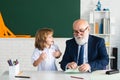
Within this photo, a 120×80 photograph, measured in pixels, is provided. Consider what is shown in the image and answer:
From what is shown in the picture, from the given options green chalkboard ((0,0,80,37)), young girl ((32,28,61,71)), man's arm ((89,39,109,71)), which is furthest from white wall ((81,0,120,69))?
man's arm ((89,39,109,71))

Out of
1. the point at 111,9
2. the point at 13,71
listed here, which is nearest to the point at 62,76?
the point at 13,71

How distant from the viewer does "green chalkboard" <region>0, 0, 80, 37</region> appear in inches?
239

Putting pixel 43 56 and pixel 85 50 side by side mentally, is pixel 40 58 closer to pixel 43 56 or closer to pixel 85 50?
pixel 43 56

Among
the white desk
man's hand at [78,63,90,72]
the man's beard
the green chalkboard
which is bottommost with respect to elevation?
the white desk

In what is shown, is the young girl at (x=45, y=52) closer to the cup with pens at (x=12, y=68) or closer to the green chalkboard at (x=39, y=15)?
the cup with pens at (x=12, y=68)

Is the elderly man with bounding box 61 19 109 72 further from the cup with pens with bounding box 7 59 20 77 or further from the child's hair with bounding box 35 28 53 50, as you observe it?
the cup with pens with bounding box 7 59 20 77

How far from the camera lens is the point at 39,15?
6133 millimetres

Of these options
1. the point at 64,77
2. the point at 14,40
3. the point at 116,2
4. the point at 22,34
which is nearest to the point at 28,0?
the point at 22,34

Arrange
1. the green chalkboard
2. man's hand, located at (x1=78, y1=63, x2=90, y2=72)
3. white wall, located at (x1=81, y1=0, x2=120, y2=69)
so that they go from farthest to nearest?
white wall, located at (x1=81, y1=0, x2=120, y2=69), the green chalkboard, man's hand, located at (x1=78, y1=63, x2=90, y2=72)

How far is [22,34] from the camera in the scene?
239 inches

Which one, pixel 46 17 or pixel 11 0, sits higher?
pixel 11 0

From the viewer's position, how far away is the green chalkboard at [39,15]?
6.08 metres

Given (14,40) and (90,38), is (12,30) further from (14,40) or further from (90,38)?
(90,38)

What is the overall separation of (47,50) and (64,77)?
0.76 metres
